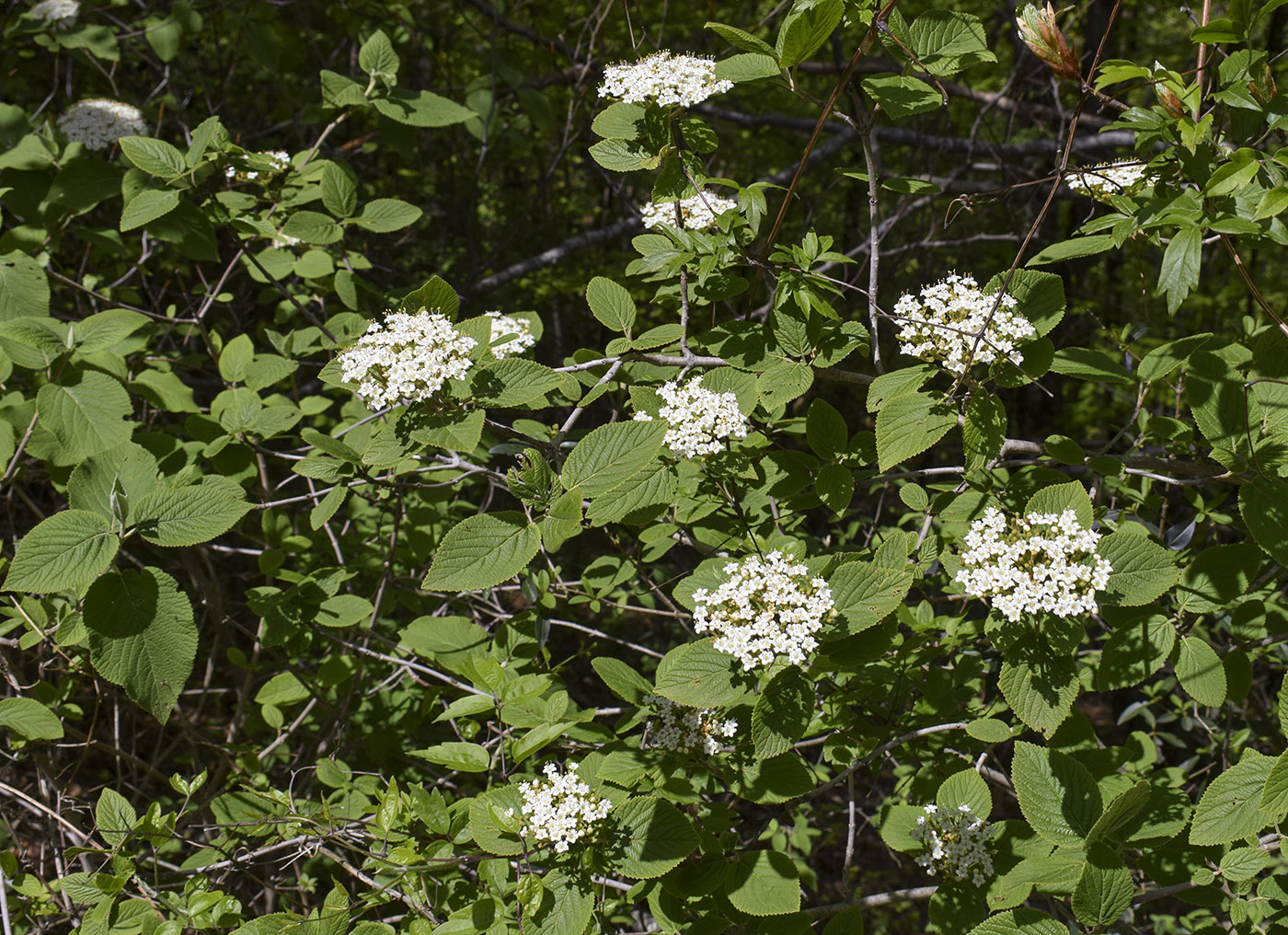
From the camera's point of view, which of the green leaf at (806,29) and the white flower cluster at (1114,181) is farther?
the white flower cluster at (1114,181)

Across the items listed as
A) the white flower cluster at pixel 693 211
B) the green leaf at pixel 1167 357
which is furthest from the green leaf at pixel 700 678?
the green leaf at pixel 1167 357

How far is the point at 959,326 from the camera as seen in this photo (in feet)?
5.83

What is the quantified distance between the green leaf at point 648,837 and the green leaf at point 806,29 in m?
1.57

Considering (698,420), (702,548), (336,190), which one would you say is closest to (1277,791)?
(698,420)

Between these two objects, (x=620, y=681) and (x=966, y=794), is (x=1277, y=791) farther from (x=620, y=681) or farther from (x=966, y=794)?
(x=620, y=681)

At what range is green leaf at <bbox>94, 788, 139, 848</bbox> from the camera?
6.59 ft

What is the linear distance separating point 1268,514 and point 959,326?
72cm

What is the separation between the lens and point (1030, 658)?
1717 mm

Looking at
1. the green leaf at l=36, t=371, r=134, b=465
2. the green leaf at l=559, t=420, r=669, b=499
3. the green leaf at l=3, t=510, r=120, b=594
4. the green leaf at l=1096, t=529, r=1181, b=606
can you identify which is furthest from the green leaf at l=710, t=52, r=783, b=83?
the green leaf at l=36, t=371, r=134, b=465

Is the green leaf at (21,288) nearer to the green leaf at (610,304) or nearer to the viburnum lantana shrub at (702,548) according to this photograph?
the viburnum lantana shrub at (702,548)

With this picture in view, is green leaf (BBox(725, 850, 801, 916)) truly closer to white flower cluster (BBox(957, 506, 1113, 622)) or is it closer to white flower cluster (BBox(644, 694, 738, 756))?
white flower cluster (BBox(644, 694, 738, 756))

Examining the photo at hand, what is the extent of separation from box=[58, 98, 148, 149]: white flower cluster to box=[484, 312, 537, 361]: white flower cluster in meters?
2.00

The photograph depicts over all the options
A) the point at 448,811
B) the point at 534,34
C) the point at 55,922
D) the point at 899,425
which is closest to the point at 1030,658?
the point at 899,425

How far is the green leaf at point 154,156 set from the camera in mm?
2471
